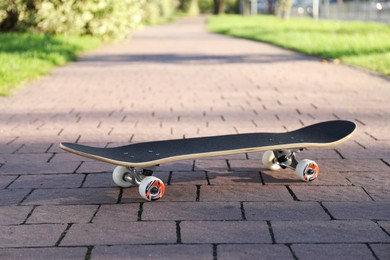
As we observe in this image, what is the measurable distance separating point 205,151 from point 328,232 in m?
1.03

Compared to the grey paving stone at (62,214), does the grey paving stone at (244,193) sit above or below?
below

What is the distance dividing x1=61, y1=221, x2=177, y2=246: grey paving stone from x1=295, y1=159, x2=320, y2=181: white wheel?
44.6 inches

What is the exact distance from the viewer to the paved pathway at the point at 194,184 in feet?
10.1

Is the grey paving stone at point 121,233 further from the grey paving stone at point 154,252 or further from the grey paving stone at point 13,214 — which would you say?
the grey paving stone at point 13,214

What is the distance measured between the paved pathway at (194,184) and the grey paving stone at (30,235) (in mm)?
10

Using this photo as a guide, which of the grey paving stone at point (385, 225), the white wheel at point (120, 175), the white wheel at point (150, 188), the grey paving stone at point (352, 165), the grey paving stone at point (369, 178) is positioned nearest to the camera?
the grey paving stone at point (385, 225)

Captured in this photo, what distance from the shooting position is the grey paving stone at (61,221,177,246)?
3.12 m

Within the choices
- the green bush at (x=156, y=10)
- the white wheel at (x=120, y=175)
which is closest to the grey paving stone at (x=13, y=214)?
the white wheel at (x=120, y=175)

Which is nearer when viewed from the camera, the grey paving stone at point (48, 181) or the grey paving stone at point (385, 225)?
the grey paving stone at point (385, 225)

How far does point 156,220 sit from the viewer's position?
136 inches

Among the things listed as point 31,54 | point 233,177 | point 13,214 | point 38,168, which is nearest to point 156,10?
point 31,54

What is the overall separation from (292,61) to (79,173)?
979 cm

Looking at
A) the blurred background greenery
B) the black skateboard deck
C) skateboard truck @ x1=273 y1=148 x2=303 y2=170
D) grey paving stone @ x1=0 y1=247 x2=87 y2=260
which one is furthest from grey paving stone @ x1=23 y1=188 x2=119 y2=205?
the blurred background greenery

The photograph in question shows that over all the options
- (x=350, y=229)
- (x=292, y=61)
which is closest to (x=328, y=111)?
(x=350, y=229)
